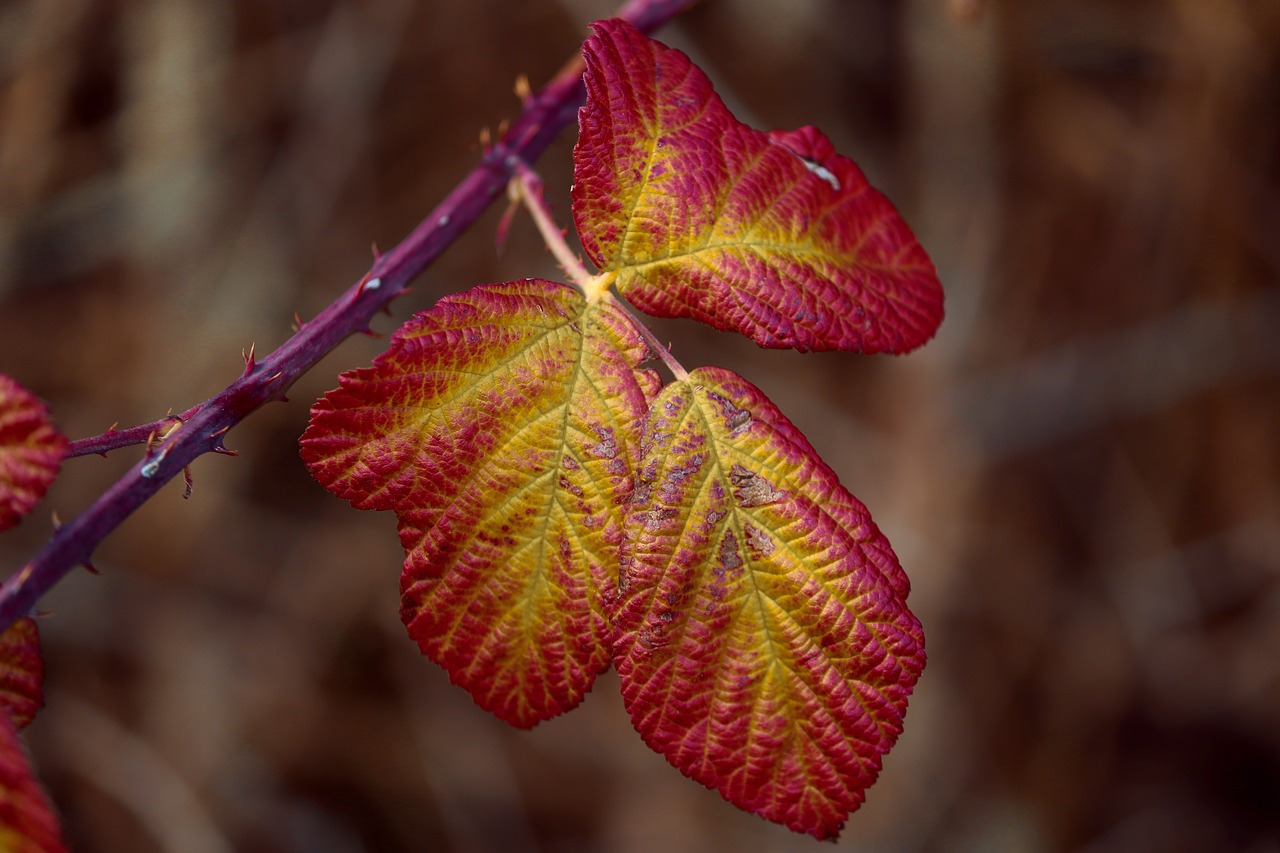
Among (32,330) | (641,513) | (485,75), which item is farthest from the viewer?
(485,75)

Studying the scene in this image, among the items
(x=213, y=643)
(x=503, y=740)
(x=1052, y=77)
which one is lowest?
(x=503, y=740)

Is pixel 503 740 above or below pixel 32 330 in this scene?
below

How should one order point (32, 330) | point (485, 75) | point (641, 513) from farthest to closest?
point (485, 75)
point (32, 330)
point (641, 513)

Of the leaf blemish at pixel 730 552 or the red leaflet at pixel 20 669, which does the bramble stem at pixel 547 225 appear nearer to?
the leaf blemish at pixel 730 552

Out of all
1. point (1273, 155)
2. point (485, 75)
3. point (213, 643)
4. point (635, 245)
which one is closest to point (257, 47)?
point (485, 75)

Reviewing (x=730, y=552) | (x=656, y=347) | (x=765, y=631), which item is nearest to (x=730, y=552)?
(x=730, y=552)

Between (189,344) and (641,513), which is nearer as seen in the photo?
(641,513)

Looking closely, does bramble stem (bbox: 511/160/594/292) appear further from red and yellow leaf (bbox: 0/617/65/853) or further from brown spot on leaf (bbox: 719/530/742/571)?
red and yellow leaf (bbox: 0/617/65/853)

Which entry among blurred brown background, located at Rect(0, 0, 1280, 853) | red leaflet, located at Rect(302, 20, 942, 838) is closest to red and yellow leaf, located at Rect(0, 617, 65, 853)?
red leaflet, located at Rect(302, 20, 942, 838)

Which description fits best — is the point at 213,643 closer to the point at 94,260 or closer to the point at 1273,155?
the point at 94,260
